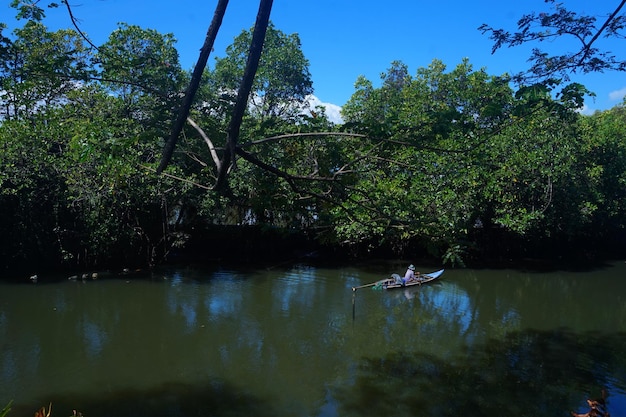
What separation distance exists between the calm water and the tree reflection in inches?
1.0

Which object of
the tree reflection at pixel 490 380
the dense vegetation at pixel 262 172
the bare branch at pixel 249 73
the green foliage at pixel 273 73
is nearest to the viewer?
the bare branch at pixel 249 73

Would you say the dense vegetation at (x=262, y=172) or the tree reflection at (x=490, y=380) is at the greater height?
the dense vegetation at (x=262, y=172)

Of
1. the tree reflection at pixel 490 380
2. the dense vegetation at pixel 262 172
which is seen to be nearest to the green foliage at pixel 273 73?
the dense vegetation at pixel 262 172

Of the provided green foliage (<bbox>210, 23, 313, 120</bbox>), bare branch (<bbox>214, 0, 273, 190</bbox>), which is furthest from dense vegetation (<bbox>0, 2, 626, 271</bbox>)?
bare branch (<bbox>214, 0, 273, 190</bbox>)

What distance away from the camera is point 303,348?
7.38 meters

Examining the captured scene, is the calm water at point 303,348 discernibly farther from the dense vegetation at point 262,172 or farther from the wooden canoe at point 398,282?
the dense vegetation at point 262,172

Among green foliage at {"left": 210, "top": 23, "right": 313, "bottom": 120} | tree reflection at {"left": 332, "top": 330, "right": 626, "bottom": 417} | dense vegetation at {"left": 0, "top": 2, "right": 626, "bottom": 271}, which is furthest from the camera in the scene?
green foliage at {"left": 210, "top": 23, "right": 313, "bottom": 120}

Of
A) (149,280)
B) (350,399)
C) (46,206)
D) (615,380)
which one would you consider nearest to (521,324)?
(615,380)

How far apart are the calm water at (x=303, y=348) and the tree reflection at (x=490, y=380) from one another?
0.03 m

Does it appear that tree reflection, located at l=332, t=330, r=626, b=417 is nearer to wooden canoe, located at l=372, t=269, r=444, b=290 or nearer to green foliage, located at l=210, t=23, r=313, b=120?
wooden canoe, located at l=372, t=269, r=444, b=290

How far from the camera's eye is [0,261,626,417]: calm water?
559 centimetres

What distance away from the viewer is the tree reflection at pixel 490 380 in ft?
17.9

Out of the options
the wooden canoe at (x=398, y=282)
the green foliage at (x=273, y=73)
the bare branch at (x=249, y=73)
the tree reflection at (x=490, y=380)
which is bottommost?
the tree reflection at (x=490, y=380)

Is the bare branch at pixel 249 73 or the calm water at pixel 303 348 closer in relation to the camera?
the bare branch at pixel 249 73
